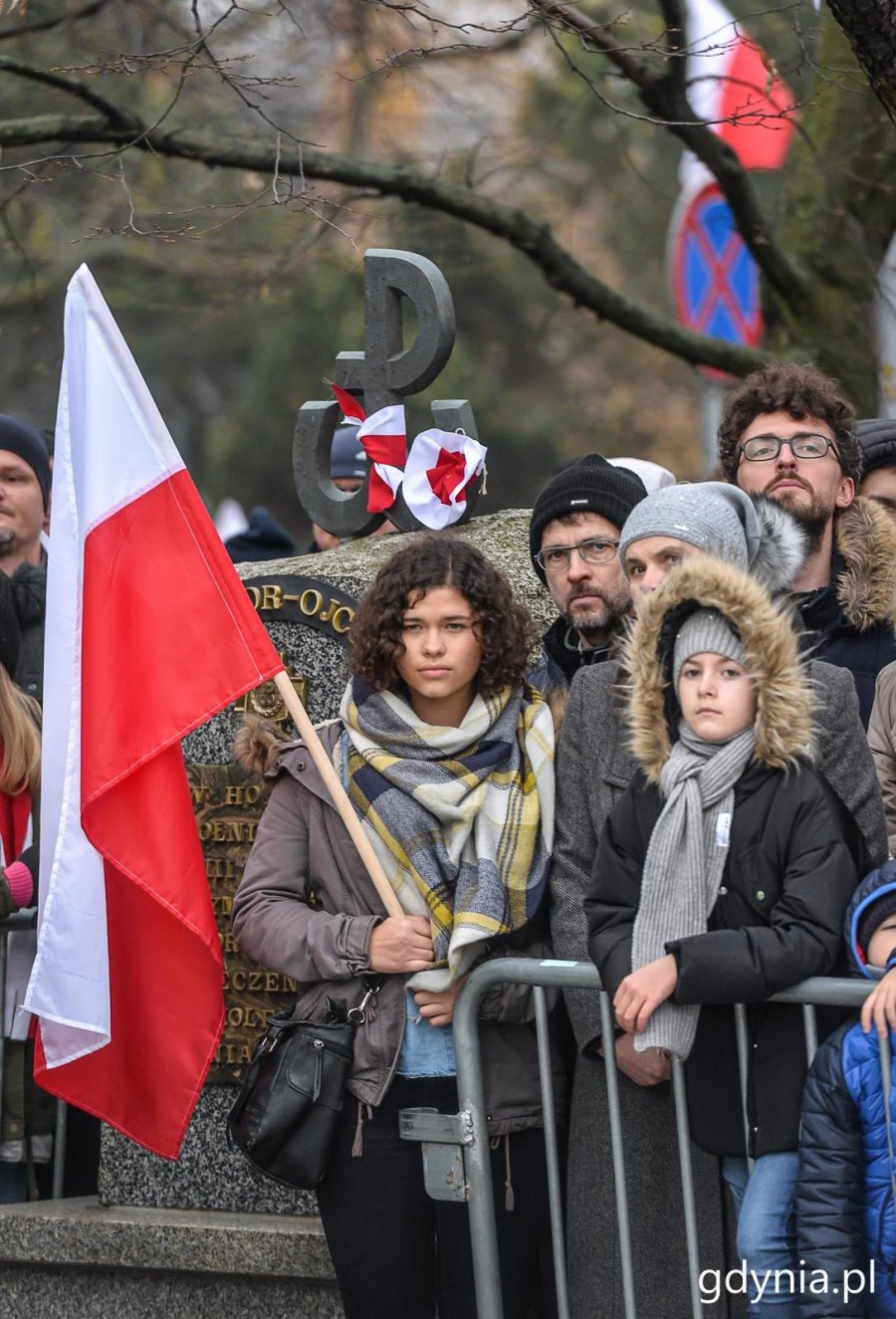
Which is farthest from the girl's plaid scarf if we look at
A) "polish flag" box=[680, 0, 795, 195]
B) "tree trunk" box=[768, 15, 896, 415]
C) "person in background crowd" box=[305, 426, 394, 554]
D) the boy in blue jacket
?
"tree trunk" box=[768, 15, 896, 415]

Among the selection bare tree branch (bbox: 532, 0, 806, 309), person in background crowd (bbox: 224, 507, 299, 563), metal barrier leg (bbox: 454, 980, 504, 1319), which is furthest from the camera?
person in background crowd (bbox: 224, 507, 299, 563)

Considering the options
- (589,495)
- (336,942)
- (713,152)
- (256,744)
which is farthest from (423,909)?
(713,152)

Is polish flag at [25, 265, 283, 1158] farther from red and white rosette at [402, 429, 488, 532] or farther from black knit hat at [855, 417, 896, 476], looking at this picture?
black knit hat at [855, 417, 896, 476]

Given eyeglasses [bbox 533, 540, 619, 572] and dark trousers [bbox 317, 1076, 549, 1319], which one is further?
eyeglasses [bbox 533, 540, 619, 572]

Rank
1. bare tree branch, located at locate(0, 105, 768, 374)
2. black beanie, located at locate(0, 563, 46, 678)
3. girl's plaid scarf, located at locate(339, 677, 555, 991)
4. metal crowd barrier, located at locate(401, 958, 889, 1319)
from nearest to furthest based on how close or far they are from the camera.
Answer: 1. metal crowd barrier, located at locate(401, 958, 889, 1319)
2. girl's plaid scarf, located at locate(339, 677, 555, 991)
3. black beanie, located at locate(0, 563, 46, 678)
4. bare tree branch, located at locate(0, 105, 768, 374)

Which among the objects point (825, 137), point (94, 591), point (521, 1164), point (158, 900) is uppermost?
point (825, 137)

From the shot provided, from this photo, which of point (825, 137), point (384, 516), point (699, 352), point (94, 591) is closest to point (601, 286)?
point (699, 352)

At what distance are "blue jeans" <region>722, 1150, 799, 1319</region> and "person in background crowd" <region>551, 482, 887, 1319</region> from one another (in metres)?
0.37

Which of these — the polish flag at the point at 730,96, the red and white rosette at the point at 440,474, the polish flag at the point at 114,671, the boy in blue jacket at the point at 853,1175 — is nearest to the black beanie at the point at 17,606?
the polish flag at the point at 114,671

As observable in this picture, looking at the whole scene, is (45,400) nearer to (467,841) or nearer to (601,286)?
(601,286)

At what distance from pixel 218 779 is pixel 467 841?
4.58 ft

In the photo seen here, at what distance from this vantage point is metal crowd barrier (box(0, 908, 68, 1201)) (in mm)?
4996

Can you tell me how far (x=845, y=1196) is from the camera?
329cm

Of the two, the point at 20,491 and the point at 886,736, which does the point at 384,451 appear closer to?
the point at 20,491
